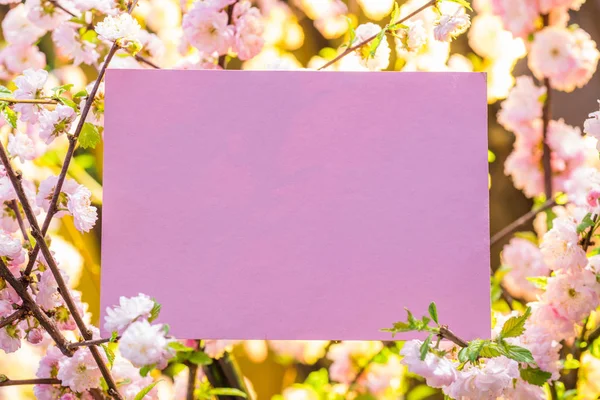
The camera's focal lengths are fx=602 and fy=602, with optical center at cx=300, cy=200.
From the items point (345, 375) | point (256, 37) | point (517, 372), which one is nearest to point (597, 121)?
point (517, 372)

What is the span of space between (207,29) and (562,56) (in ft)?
2.01

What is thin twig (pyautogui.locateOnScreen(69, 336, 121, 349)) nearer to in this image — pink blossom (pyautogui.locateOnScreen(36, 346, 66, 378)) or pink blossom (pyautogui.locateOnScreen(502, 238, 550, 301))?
pink blossom (pyautogui.locateOnScreen(36, 346, 66, 378))

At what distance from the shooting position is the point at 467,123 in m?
0.56

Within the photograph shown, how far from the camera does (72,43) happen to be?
0.72 m

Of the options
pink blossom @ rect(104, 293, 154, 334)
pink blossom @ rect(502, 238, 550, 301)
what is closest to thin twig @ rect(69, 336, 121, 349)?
pink blossom @ rect(104, 293, 154, 334)

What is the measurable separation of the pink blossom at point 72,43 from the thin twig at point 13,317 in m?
0.33

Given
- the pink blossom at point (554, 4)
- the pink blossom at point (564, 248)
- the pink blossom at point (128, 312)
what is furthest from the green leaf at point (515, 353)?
the pink blossom at point (554, 4)

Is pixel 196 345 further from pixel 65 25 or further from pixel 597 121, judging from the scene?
pixel 597 121

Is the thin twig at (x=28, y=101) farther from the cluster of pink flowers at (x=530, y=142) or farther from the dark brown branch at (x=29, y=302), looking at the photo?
the cluster of pink flowers at (x=530, y=142)

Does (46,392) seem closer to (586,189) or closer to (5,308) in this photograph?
(5,308)

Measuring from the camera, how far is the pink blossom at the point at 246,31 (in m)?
0.71

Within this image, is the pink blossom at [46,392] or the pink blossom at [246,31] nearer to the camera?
the pink blossom at [46,392]

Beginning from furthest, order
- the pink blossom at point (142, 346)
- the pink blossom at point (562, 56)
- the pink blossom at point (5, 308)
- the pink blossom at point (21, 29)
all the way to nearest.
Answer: the pink blossom at point (562, 56)
the pink blossom at point (21, 29)
the pink blossom at point (5, 308)
the pink blossom at point (142, 346)

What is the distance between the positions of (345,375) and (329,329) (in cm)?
56
